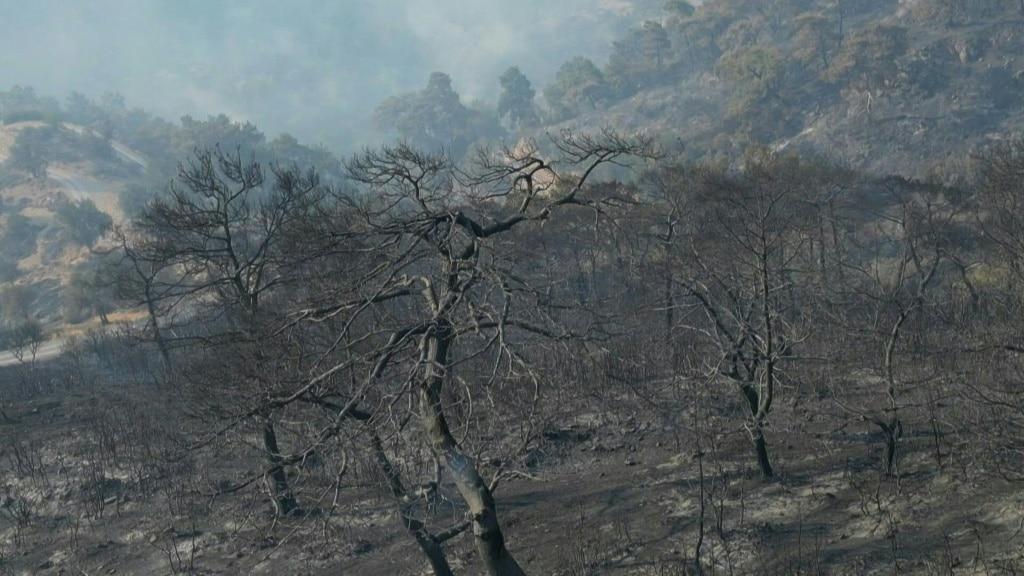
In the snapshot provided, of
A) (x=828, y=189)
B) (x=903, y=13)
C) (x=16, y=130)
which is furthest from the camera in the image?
(x=16, y=130)

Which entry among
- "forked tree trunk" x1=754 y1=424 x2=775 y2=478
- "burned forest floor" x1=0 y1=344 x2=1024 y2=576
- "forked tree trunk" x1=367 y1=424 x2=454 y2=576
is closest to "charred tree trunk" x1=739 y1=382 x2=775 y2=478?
"forked tree trunk" x1=754 y1=424 x2=775 y2=478

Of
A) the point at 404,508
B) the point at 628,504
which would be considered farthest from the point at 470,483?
the point at 628,504

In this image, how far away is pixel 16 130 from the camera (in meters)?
75.8

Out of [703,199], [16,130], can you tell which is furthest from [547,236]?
[16,130]

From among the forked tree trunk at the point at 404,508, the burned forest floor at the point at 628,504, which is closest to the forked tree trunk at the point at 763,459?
the burned forest floor at the point at 628,504

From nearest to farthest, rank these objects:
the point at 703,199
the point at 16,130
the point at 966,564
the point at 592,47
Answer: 1. the point at 966,564
2. the point at 703,199
3. the point at 16,130
4. the point at 592,47

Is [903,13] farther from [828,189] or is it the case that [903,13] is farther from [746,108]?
[828,189]

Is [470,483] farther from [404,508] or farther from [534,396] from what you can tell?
[404,508]

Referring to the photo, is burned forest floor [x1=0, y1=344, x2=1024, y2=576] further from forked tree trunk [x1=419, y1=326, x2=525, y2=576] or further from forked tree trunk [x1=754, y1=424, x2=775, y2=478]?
forked tree trunk [x1=419, y1=326, x2=525, y2=576]

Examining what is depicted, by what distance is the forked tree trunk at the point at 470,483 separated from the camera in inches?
180

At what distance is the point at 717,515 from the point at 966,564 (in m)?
1.93

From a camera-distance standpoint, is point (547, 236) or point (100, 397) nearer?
point (100, 397)

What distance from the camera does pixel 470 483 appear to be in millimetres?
4582

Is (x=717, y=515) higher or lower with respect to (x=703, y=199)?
lower
